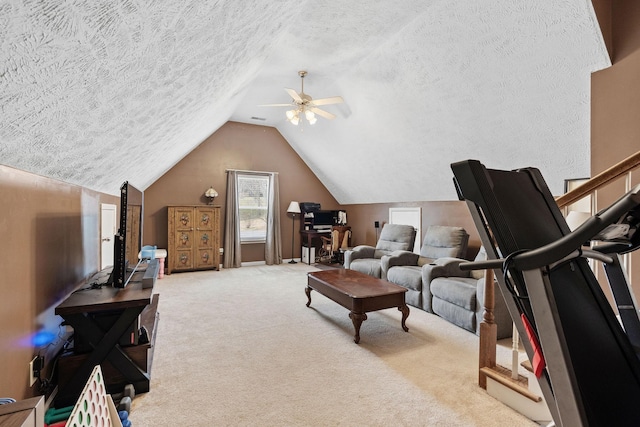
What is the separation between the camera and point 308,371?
7.43ft

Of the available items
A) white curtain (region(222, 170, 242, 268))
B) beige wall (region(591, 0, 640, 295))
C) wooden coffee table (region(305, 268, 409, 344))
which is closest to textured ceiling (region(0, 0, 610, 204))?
beige wall (region(591, 0, 640, 295))

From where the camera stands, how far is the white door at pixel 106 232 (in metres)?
3.39

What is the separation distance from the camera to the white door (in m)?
3.39

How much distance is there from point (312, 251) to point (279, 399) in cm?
503

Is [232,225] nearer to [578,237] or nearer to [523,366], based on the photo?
[523,366]

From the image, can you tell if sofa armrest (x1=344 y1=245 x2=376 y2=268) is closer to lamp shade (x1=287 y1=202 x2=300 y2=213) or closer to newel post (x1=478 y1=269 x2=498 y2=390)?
lamp shade (x1=287 y1=202 x2=300 y2=213)

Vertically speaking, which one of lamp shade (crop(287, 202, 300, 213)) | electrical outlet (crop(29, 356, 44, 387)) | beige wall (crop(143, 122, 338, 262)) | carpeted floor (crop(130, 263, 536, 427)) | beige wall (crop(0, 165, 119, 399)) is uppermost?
beige wall (crop(143, 122, 338, 262))

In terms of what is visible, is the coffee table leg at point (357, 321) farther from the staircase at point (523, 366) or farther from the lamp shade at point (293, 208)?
the lamp shade at point (293, 208)

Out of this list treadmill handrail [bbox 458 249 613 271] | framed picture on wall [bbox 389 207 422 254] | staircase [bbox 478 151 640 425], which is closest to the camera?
treadmill handrail [bbox 458 249 613 271]

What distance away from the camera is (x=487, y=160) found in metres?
3.79

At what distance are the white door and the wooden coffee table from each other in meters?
2.40

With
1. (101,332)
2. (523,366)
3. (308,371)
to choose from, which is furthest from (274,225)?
(523,366)

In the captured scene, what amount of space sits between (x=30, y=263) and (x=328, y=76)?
379 centimetres

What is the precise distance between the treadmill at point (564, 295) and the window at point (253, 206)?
6.11 m
